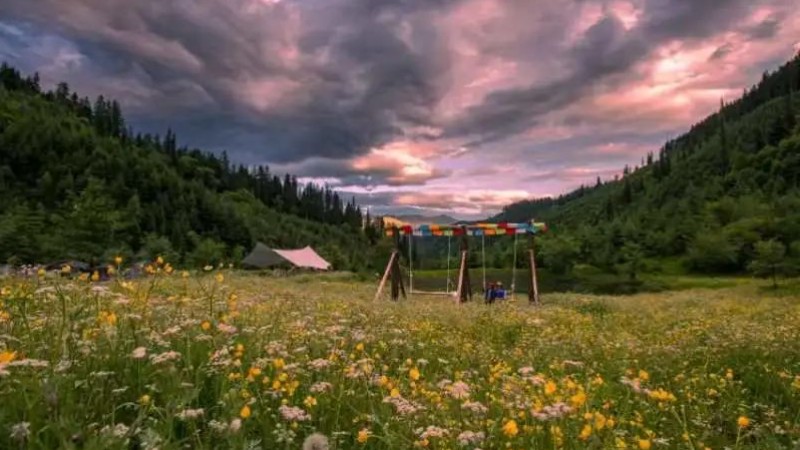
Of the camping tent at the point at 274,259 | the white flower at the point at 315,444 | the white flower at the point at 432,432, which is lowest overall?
the white flower at the point at 432,432

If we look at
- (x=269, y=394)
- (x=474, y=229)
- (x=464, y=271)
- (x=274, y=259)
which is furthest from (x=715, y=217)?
(x=269, y=394)

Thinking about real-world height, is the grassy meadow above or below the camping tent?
below

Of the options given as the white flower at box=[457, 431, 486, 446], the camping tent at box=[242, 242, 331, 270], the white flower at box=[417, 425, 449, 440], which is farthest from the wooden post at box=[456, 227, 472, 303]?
the camping tent at box=[242, 242, 331, 270]

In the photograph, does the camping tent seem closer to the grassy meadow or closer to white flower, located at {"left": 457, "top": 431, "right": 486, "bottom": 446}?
the grassy meadow

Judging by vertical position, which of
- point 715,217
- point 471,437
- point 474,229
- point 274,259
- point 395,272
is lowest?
point 471,437

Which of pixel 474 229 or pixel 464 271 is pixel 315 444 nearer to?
pixel 464 271

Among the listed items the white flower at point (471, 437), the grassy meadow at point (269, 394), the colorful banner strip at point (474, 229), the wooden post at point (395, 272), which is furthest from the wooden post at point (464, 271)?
the white flower at point (471, 437)

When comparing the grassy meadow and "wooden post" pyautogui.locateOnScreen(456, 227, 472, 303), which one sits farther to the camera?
"wooden post" pyautogui.locateOnScreen(456, 227, 472, 303)

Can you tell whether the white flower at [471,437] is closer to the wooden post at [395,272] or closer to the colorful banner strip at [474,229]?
the wooden post at [395,272]

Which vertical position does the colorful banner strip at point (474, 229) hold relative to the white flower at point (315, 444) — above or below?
above

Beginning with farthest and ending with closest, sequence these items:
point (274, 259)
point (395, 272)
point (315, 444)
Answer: point (274, 259)
point (395, 272)
point (315, 444)

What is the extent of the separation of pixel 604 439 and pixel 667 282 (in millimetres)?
80316

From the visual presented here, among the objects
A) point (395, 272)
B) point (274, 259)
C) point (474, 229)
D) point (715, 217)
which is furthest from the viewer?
point (715, 217)

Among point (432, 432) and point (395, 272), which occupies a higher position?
point (395, 272)
